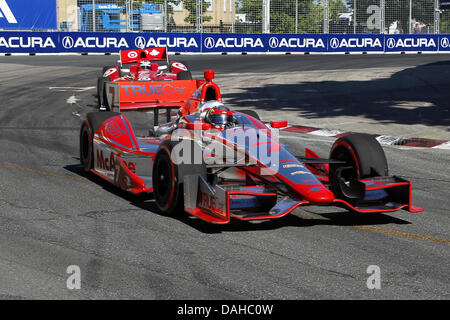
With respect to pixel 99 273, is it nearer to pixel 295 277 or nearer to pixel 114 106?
pixel 295 277

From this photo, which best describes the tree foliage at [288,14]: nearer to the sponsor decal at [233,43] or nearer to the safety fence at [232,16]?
the safety fence at [232,16]

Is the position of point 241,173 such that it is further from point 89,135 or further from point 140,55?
point 140,55

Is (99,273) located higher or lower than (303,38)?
lower

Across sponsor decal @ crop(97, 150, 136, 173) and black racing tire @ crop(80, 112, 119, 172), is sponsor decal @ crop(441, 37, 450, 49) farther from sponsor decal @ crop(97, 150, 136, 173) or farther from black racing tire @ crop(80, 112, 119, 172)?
sponsor decal @ crop(97, 150, 136, 173)

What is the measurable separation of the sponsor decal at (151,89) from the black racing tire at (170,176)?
3979 mm

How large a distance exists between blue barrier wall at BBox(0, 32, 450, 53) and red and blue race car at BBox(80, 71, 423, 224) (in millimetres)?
25867

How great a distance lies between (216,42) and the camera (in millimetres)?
37375

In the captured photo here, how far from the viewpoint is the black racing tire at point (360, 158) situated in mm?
8672

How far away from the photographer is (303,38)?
1501 inches

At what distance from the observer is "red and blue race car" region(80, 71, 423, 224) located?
7867mm

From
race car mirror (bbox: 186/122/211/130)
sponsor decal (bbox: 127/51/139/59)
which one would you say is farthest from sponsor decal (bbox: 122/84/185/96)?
sponsor decal (bbox: 127/51/139/59)

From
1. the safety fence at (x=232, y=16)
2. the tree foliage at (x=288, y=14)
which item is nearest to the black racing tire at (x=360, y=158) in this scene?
the safety fence at (x=232, y=16)
